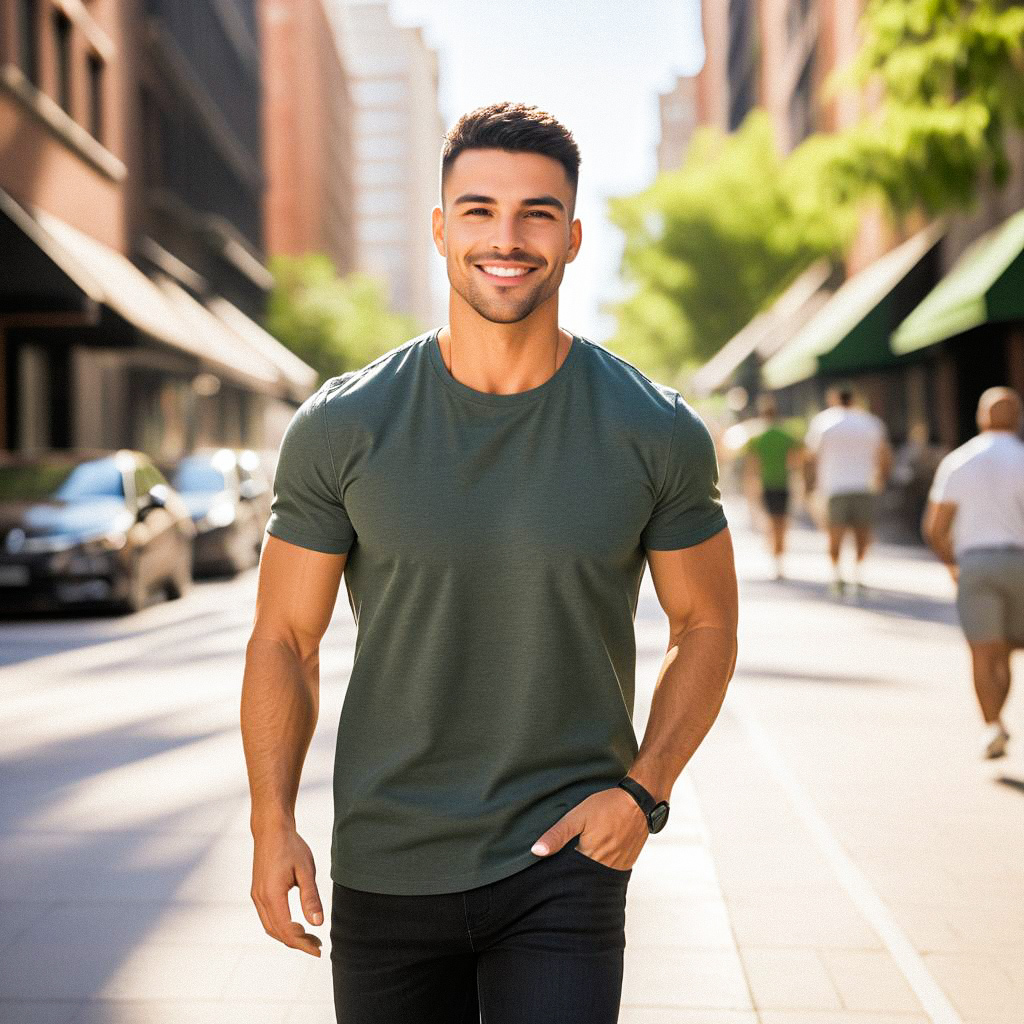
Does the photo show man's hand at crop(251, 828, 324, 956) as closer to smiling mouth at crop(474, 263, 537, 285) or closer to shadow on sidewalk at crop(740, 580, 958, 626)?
smiling mouth at crop(474, 263, 537, 285)

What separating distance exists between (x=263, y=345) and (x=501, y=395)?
42519 mm

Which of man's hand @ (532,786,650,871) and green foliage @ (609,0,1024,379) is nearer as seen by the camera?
man's hand @ (532,786,650,871)

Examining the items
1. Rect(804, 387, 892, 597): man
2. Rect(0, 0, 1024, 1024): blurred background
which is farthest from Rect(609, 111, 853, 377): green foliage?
Rect(804, 387, 892, 597): man

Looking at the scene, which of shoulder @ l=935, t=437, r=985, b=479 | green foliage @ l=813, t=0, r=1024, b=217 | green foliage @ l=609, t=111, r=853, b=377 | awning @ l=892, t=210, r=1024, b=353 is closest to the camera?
shoulder @ l=935, t=437, r=985, b=479

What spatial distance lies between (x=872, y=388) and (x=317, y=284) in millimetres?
32508

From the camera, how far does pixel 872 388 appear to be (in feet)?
106

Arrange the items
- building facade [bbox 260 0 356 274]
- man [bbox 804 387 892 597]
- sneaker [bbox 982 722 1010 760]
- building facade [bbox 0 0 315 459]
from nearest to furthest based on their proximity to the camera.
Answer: sneaker [bbox 982 722 1010 760] → man [bbox 804 387 892 597] → building facade [bbox 0 0 315 459] → building facade [bbox 260 0 356 274]

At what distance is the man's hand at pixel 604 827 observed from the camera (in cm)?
240

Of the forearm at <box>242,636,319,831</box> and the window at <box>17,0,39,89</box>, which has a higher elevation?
the window at <box>17,0,39,89</box>

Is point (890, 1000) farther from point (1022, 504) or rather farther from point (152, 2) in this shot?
point (152, 2)

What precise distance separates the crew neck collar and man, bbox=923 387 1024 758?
18.6 feet

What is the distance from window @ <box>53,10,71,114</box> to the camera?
88.5 feet

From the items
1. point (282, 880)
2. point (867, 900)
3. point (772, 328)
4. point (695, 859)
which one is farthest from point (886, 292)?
point (282, 880)

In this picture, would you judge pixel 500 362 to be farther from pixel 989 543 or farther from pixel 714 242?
pixel 714 242
